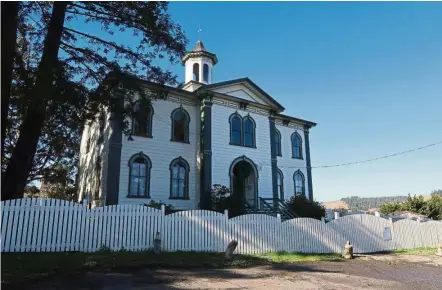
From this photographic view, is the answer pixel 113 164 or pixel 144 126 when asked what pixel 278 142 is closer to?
pixel 144 126

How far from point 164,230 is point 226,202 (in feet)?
21.8

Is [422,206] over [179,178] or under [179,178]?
under

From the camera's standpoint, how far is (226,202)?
17953mm

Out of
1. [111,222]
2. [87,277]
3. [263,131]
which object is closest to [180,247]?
[111,222]

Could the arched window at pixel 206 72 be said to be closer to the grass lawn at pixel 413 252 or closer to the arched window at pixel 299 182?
the arched window at pixel 299 182

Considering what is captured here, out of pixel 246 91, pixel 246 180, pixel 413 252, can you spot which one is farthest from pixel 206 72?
pixel 413 252

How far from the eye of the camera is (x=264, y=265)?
10570 mm

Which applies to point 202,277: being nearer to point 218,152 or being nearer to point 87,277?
point 87,277

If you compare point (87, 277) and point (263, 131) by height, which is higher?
point (263, 131)

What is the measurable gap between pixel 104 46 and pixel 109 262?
982cm

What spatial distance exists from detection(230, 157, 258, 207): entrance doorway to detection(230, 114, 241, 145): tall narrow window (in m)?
1.28

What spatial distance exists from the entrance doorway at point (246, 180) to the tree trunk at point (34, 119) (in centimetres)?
1171

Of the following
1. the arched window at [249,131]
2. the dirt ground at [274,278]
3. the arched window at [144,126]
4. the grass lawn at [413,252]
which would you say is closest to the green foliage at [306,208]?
the grass lawn at [413,252]

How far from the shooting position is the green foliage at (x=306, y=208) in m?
19.5
